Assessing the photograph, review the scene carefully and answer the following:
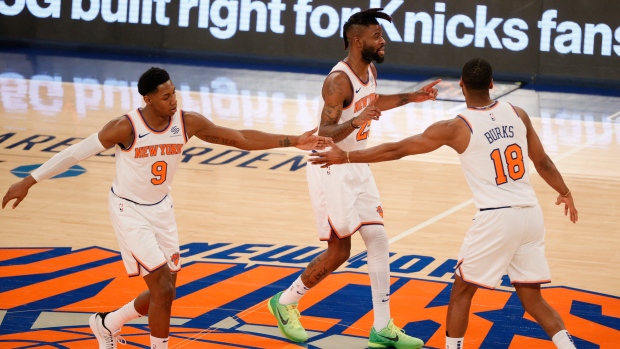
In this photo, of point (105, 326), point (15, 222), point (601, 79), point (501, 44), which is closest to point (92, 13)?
point (501, 44)

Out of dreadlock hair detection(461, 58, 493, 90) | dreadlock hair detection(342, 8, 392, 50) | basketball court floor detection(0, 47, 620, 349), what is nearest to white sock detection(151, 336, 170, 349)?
basketball court floor detection(0, 47, 620, 349)

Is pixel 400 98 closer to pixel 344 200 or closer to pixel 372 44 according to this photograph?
pixel 372 44

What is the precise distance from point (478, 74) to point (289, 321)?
2.03 meters

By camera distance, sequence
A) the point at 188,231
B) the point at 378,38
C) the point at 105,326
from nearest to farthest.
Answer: the point at 105,326, the point at 378,38, the point at 188,231

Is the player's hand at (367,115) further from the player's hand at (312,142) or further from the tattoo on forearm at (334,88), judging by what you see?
the tattoo on forearm at (334,88)

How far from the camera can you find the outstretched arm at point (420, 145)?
17.6ft

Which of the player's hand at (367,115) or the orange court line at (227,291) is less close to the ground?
the player's hand at (367,115)

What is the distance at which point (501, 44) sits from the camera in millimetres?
16953

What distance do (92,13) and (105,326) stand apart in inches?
548

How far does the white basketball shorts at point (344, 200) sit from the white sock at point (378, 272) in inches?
2.9

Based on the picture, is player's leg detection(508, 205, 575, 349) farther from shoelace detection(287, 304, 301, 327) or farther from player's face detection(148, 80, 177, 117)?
player's face detection(148, 80, 177, 117)

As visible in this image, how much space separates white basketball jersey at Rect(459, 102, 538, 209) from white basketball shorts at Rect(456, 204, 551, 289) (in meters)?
0.07

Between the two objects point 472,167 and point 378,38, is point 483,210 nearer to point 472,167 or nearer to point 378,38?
point 472,167

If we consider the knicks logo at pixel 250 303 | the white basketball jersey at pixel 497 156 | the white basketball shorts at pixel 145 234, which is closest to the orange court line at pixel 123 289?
the knicks logo at pixel 250 303
